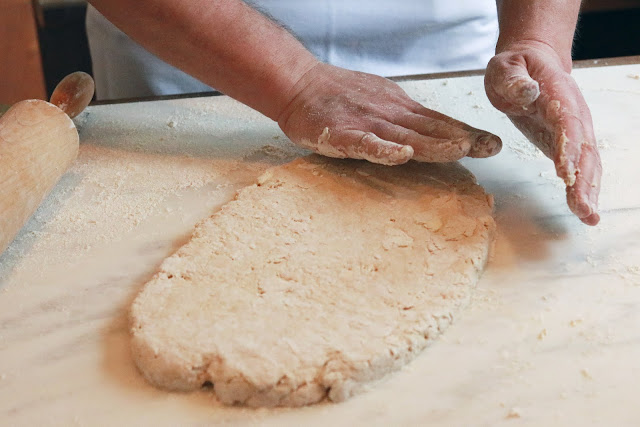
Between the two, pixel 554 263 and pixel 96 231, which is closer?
pixel 554 263

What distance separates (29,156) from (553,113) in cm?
107

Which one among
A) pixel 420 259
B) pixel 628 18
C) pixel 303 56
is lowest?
pixel 628 18

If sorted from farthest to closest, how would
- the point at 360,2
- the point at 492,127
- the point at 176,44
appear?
the point at 360,2, the point at 492,127, the point at 176,44

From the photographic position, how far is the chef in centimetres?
126

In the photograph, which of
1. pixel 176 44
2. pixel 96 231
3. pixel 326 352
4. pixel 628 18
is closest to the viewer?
pixel 326 352

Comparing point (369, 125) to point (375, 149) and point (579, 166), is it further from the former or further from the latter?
point (579, 166)

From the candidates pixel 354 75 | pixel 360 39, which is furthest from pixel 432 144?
pixel 360 39

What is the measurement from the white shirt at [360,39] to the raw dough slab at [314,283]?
2.27 feet

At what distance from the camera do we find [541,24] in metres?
1.52

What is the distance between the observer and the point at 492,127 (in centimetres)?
161

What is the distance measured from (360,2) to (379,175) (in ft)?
2.52

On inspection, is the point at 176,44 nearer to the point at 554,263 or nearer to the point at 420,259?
the point at 420,259

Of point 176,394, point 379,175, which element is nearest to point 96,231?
point 176,394

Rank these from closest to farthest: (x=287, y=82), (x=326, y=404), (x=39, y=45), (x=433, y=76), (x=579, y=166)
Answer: (x=326, y=404)
(x=579, y=166)
(x=287, y=82)
(x=433, y=76)
(x=39, y=45)
